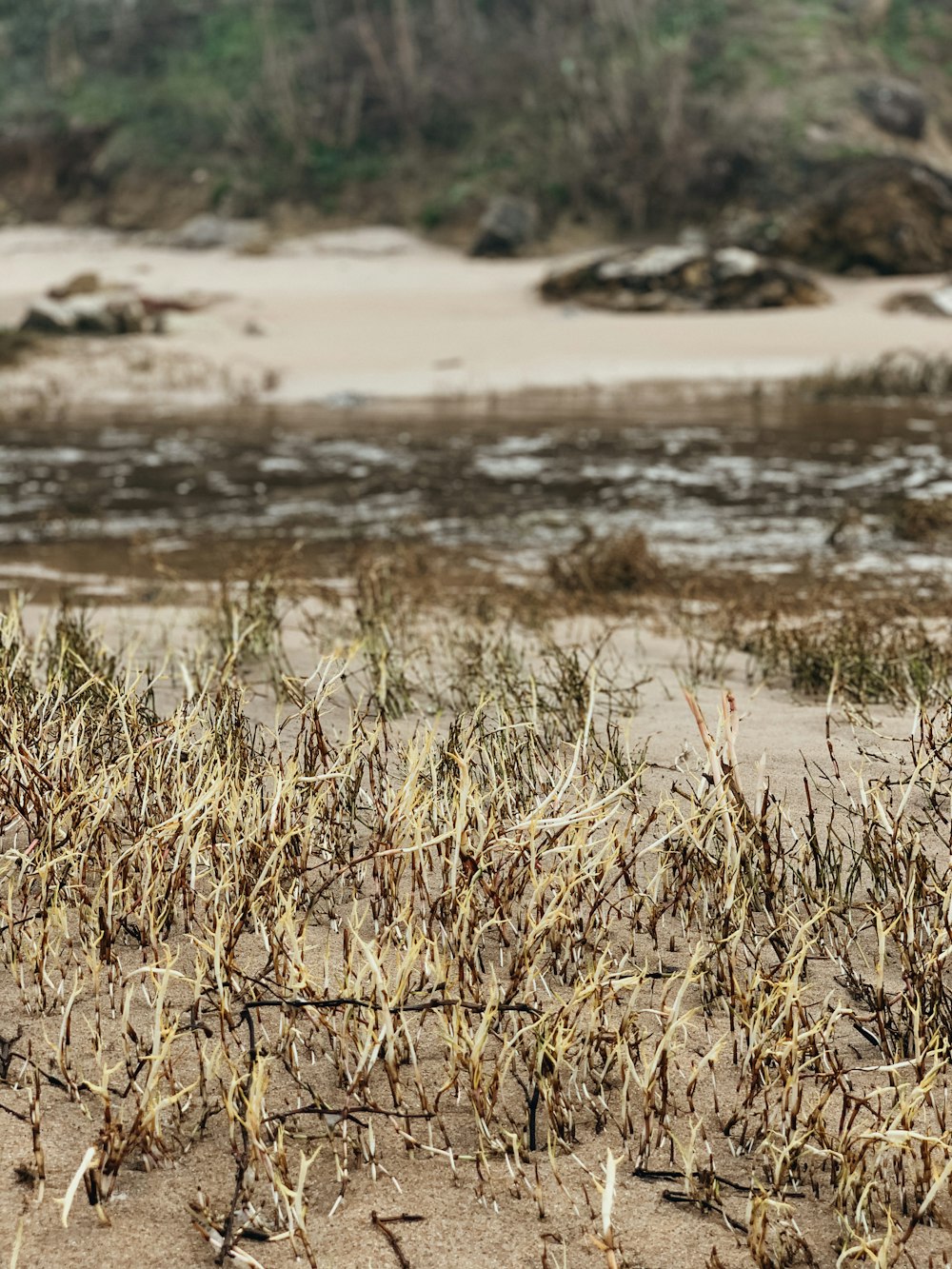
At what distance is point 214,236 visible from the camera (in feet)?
76.3

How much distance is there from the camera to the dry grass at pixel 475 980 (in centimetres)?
175

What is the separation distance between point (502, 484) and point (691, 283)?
9808mm

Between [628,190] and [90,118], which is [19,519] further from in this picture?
[90,118]

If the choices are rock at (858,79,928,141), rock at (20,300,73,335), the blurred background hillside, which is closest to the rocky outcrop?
rock at (20,300,73,335)

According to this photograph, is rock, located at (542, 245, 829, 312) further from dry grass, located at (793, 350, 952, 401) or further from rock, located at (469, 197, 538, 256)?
dry grass, located at (793, 350, 952, 401)

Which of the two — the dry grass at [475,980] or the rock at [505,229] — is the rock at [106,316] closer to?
the rock at [505,229]

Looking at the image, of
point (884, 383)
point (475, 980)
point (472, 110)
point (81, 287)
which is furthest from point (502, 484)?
point (472, 110)

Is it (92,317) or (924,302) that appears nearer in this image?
(92,317)

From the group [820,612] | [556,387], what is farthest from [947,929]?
[556,387]

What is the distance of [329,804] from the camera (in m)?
2.60

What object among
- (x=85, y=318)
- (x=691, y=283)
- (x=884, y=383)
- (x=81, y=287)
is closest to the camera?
(x=884, y=383)

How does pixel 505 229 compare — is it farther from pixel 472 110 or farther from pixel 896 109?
pixel 896 109

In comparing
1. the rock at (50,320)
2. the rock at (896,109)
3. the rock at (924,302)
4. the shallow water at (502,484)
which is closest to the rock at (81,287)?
the rock at (50,320)

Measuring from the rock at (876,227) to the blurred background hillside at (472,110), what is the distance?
2416mm
